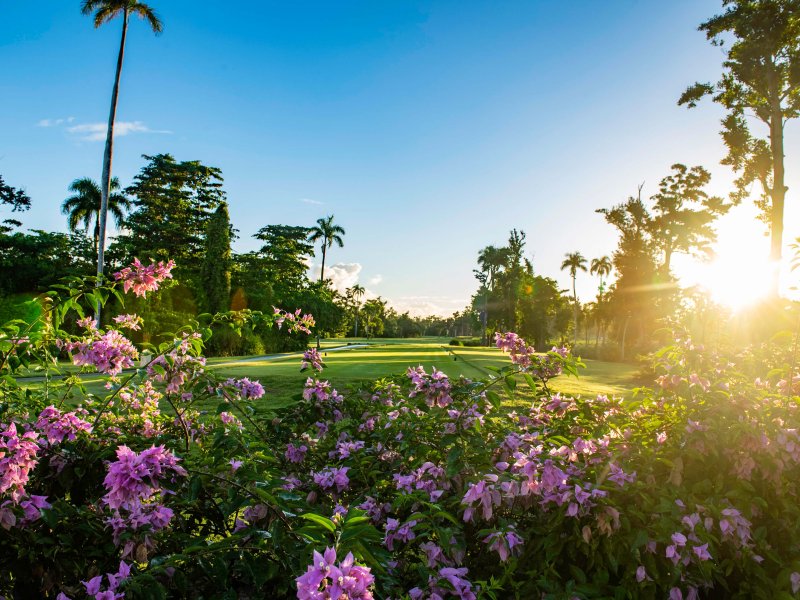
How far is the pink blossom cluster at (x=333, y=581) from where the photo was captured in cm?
112

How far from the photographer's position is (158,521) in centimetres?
202

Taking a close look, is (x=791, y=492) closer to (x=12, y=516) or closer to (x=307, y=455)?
(x=307, y=455)

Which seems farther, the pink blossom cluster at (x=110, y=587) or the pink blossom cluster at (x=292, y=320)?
the pink blossom cluster at (x=292, y=320)

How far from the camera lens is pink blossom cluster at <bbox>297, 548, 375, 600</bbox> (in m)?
1.12

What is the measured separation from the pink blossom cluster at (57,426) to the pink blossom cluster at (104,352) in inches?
18.4

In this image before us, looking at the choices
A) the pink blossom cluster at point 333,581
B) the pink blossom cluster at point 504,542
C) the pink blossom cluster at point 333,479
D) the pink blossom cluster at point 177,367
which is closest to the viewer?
the pink blossom cluster at point 333,581

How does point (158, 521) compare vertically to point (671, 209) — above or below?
below

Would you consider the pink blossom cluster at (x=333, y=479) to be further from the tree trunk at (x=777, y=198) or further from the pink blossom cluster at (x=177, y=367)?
the tree trunk at (x=777, y=198)

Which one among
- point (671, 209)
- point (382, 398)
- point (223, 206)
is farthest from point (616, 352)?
point (382, 398)

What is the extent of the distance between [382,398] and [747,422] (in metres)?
2.53

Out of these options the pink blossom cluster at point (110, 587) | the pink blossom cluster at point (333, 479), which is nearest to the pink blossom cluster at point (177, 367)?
the pink blossom cluster at point (333, 479)

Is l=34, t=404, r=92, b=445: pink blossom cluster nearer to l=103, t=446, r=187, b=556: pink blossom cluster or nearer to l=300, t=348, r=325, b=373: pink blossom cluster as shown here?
l=103, t=446, r=187, b=556: pink blossom cluster

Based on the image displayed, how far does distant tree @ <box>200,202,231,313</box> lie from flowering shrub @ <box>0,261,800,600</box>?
30238 mm

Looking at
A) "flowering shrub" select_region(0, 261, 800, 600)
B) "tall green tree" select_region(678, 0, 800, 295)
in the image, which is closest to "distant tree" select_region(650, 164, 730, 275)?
"tall green tree" select_region(678, 0, 800, 295)
